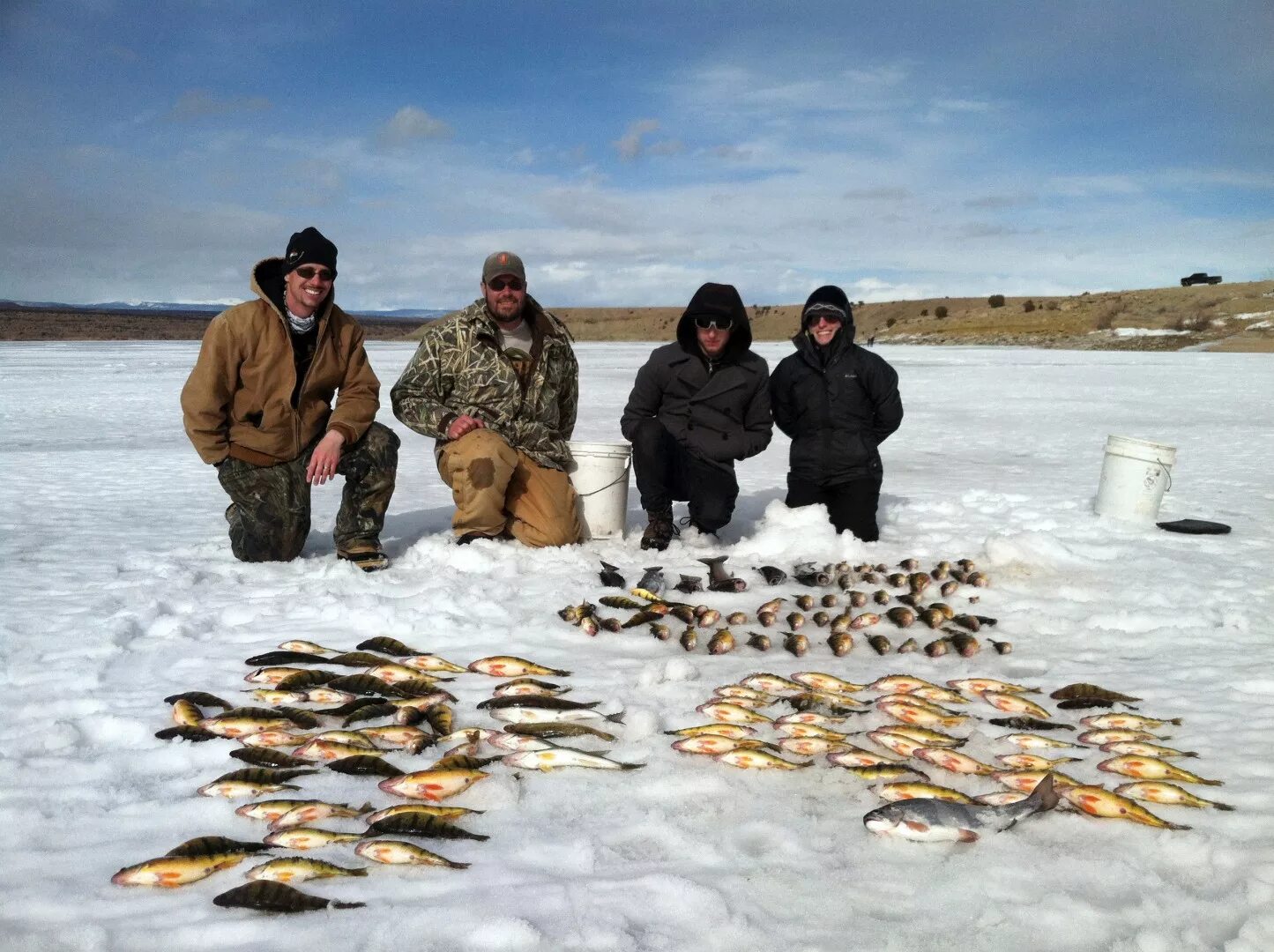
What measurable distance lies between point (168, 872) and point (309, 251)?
11.8ft

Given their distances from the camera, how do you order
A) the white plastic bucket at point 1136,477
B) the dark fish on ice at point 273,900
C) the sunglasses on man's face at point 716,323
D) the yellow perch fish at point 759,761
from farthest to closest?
1. the white plastic bucket at point 1136,477
2. the sunglasses on man's face at point 716,323
3. the yellow perch fish at point 759,761
4. the dark fish on ice at point 273,900

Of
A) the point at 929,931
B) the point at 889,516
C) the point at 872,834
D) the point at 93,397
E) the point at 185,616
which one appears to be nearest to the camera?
the point at 929,931

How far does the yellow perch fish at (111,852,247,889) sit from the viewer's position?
239cm

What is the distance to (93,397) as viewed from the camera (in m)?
17.7

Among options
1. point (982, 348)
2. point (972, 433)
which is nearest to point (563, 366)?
point (972, 433)

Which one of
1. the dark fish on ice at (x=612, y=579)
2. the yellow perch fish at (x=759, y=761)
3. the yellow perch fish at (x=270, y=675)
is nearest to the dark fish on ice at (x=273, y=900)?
the yellow perch fish at (x=759, y=761)

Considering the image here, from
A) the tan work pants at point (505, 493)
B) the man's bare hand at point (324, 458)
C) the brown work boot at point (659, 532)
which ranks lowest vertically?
the brown work boot at point (659, 532)

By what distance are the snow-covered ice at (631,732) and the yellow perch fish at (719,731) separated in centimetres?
13

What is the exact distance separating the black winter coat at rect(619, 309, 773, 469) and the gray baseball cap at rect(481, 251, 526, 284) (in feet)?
3.60

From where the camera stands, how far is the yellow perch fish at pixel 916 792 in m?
2.87

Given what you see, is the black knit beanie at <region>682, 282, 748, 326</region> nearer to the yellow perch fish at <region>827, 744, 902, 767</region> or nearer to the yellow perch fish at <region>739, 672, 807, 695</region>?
the yellow perch fish at <region>739, 672, 807, 695</region>

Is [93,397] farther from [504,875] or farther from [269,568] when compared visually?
[504,875]

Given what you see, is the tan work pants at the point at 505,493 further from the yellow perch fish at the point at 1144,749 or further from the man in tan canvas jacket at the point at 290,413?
the yellow perch fish at the point at 1144,749

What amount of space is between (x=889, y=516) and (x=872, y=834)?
4927 mm
